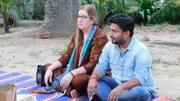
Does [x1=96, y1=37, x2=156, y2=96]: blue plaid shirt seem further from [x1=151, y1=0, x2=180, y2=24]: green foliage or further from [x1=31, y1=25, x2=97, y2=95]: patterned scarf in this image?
[x1=151, y1=0, x2=180, y2=24]: green foliage

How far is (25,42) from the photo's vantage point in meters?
8.59

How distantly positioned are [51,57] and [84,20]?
3.11m

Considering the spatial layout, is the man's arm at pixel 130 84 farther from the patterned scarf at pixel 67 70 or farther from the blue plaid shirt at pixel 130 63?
the patterned scarf at pixel 67 70

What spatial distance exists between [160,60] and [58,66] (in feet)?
9.53

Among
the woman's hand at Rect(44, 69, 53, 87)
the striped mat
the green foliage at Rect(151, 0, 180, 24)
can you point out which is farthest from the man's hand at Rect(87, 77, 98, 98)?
the green foliage at Rect(151, 0, 180, 24)

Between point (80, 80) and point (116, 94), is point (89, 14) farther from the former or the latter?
point (116, 94)

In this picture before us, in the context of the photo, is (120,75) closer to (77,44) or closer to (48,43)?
(77,44)

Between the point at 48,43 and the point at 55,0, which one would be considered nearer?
the point at 48,43

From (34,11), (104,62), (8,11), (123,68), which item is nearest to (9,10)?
(8,11)

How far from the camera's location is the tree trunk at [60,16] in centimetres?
918

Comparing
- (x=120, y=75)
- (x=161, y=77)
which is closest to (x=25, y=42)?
(x=161, y=77)

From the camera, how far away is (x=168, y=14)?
1468cm

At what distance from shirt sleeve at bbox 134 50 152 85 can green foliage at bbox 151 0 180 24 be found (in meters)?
11.5

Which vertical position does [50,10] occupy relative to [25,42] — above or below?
above
